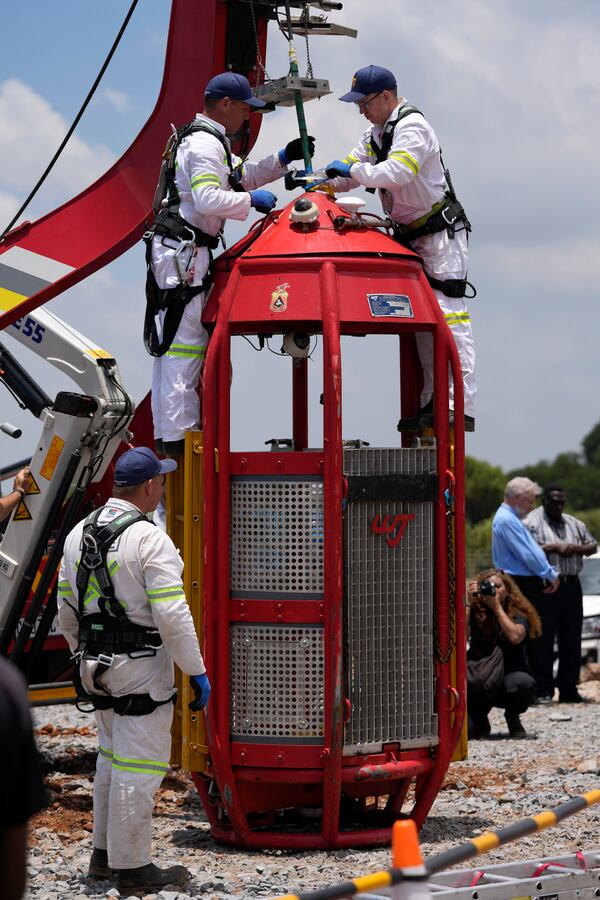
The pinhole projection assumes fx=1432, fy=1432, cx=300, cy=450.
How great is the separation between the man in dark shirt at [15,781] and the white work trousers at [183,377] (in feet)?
16.5

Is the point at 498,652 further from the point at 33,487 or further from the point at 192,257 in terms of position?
the point at 192,257

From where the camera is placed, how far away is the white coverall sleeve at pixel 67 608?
696 cm

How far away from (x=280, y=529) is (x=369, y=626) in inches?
26.8

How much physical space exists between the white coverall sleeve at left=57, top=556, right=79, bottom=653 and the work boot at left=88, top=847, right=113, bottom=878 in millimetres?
975

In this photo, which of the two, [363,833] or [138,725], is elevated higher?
[138,725]

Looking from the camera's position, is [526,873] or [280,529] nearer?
[526,873]

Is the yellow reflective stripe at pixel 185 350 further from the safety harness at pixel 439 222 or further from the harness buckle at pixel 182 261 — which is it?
the safety harness at pixel 439 222

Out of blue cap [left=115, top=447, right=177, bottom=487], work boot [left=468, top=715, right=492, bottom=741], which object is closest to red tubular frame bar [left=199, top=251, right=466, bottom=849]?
blue cap [left=115, top=447, right=177, bottom=487]

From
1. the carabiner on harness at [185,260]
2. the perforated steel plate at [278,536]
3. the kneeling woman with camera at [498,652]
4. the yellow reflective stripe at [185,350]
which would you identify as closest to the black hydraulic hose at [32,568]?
the yellow reflective stripe at [185,350]

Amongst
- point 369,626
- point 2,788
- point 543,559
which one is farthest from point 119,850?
point 543,559

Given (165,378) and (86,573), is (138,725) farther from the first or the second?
(165,378)

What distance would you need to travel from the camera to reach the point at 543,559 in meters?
13.3

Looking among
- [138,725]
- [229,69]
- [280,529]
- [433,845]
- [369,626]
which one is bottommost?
[433,845]

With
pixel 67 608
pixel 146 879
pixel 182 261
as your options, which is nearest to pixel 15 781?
pixel 146 879
